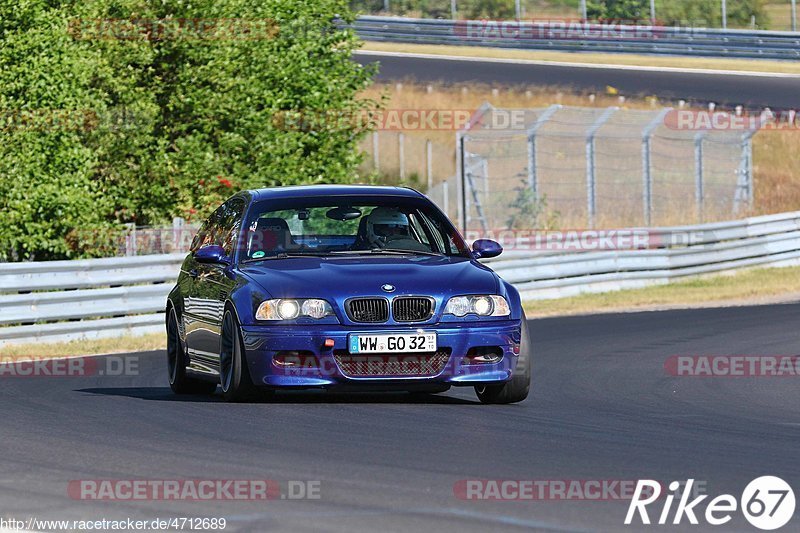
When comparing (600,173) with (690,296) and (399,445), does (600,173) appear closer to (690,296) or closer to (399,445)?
(690,296)

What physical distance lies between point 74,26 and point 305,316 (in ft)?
48.2

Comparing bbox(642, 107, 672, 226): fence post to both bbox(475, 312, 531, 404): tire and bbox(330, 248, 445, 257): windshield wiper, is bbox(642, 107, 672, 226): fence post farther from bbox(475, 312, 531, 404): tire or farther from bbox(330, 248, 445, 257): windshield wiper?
bbox(475, 312, 531, 404): tire

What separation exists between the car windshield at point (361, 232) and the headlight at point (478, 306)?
0.99 m

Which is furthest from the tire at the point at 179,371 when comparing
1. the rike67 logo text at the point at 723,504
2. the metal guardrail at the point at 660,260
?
the metal guardrail at the point at 660,260

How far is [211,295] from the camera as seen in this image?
11.4 m

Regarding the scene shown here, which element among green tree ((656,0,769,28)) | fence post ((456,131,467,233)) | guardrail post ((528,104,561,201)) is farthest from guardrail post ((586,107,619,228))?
green tree ((656,0,769,28))

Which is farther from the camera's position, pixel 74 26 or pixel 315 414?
pixel 74 26

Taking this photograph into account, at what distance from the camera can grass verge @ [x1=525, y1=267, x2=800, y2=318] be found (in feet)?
78.3

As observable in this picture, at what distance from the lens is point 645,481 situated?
7281 mm

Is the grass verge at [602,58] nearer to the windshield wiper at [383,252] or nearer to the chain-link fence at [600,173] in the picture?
the chain-link fence at [600,173]

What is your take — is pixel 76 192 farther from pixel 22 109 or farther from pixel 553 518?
pixel 553 518

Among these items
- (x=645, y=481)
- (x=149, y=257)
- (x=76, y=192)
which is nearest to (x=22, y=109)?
(x=76, y=192)

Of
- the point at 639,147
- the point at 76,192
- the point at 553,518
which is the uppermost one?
the point at 553,518

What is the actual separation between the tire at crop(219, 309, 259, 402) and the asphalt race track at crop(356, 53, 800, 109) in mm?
32980
